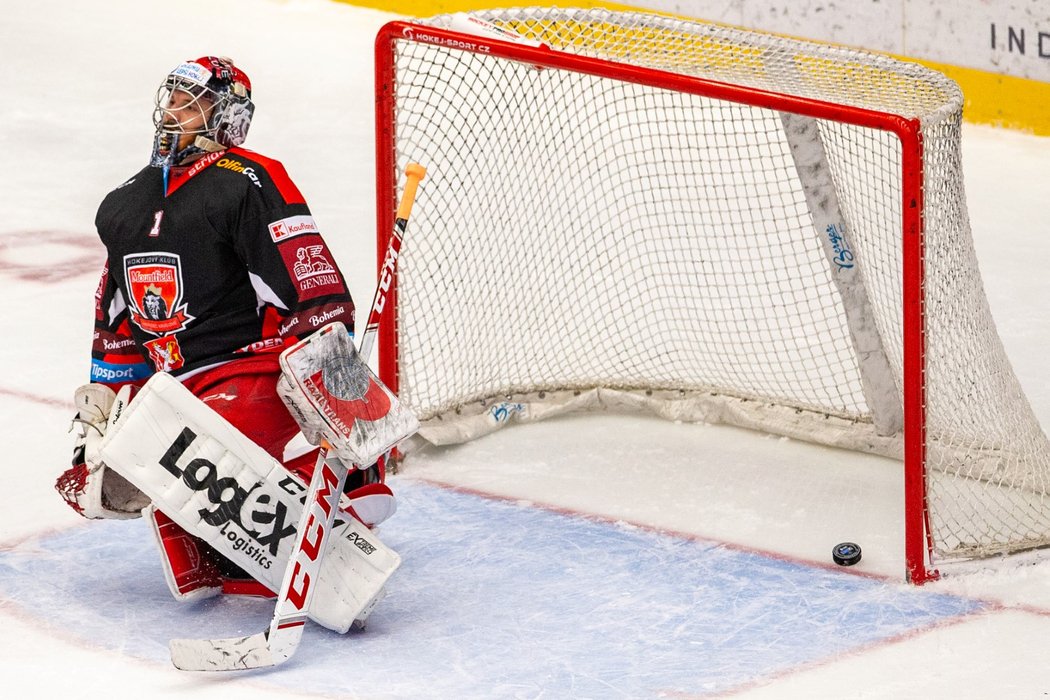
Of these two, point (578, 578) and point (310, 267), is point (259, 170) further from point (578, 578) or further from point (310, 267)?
point (578, 578)

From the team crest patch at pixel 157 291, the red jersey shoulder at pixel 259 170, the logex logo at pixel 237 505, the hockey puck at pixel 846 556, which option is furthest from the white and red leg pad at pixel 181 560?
the hockey puck at pixel 846 556

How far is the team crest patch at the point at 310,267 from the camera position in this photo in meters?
3.44

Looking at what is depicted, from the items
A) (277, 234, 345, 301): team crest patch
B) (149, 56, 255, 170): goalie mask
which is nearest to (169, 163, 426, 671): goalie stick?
(277, 234, 345, 301): team crest patch

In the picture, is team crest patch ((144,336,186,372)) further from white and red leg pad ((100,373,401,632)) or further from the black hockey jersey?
white and red leg pad ((100,373,401,632))

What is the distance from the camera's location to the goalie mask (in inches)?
137

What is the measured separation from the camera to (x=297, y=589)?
3.30 metres

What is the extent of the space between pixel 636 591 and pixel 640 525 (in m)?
0.38

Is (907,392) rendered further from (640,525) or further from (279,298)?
(279,298)

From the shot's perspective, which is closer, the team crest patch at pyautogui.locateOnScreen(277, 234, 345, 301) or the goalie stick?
the goalie stick

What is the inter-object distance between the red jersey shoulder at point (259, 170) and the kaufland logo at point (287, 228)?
0.13 ft

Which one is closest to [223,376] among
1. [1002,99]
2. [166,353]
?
[166,353]

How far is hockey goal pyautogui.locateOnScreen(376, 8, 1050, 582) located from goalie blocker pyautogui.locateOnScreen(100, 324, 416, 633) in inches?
37.5

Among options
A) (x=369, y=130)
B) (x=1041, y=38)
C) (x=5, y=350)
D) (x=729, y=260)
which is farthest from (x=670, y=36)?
(x=369, y=130)

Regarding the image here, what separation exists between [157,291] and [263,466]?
1.39 feet
